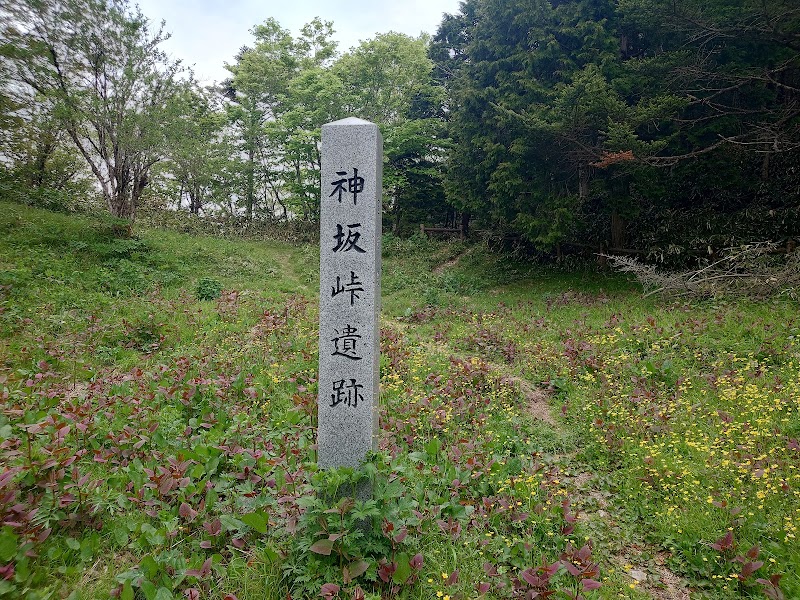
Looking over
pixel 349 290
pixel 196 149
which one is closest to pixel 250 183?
pixel 196 149

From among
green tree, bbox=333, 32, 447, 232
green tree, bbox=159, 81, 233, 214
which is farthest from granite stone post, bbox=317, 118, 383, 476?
green tree, bbox=333, 32, 447, 232

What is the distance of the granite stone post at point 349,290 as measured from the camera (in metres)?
3.46

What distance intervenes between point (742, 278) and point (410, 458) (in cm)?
885

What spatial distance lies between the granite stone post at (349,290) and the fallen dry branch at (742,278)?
28.6ft

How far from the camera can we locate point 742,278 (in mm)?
9180

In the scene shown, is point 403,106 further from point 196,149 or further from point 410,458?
point 410,458

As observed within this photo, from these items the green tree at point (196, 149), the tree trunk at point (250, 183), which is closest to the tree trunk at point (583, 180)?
the green tree at point (196, 149)

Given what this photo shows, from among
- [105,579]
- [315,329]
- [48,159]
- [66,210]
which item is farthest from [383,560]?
[48,159]

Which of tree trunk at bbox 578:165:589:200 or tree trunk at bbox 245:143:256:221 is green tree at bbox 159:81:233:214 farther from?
tree trunk at bbox 578:165:589:200

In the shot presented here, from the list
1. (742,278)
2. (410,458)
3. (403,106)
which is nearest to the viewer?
(410,458)

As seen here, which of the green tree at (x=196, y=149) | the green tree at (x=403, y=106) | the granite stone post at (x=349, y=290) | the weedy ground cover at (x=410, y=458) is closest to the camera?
the weedy ground cover at (x=410, y=458)

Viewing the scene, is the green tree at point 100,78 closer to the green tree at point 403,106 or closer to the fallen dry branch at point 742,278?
the green tree at point 403,106

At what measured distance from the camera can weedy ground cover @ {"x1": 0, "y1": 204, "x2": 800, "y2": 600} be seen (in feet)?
9.89

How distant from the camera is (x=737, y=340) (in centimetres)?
708
